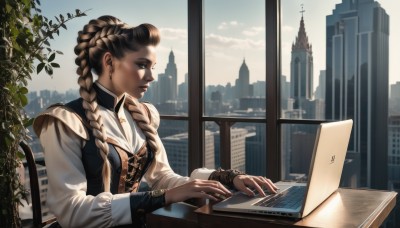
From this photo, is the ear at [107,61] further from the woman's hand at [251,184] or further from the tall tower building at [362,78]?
the tall tower building at [362,78]

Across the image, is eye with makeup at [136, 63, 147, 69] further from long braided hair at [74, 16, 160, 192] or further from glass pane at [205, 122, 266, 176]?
glass pane at [205, 122, 266, 176]

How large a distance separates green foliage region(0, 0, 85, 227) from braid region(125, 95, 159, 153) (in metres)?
0.64

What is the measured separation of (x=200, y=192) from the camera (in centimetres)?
135

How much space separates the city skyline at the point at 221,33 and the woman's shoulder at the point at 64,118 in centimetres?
200

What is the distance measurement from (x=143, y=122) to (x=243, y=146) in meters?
1.93

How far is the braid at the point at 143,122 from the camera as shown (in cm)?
184

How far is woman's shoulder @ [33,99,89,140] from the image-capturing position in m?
1.55

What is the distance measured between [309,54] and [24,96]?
194cm

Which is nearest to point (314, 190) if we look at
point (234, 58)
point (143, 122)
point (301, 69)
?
point (143, 122)

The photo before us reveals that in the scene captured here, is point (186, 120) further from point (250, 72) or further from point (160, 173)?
point (160, 173)

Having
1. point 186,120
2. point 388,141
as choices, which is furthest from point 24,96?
point 388,141

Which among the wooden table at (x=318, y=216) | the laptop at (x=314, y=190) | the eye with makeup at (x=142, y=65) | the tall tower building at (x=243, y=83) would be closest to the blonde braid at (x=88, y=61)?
the eye with makeup at (x=142, y=65)

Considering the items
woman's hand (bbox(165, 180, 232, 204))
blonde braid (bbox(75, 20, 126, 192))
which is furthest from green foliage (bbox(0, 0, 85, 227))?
woman's hand (bbox(165, 180, 232, 204))

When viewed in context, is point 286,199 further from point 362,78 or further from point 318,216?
point 362,78
